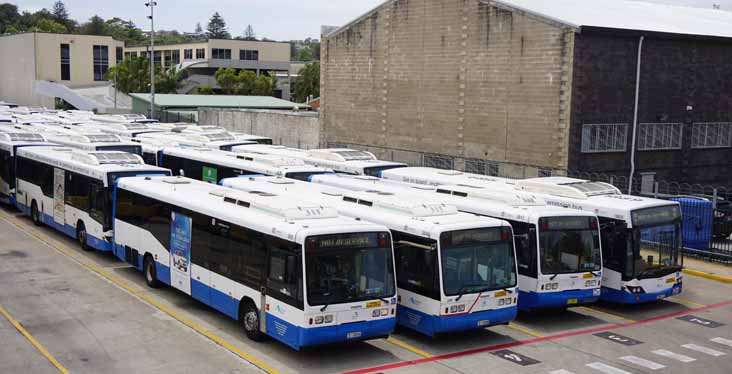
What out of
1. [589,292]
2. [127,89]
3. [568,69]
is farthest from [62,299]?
[127,89]

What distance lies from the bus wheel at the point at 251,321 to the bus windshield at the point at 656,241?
8.58 m

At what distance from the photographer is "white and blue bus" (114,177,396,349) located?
14109 mm

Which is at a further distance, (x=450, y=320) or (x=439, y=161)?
(x=439, y=161)

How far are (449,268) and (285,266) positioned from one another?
307cm

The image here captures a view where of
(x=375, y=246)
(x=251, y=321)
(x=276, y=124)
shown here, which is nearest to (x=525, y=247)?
(x=375, y=246)

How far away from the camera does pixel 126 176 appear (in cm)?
2328

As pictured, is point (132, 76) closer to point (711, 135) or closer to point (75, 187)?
point (711, 135)

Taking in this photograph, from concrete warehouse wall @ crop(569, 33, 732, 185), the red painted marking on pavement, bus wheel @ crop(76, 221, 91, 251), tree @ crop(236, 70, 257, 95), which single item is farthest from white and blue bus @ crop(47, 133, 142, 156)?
tree @ crop(236, 70, 257, 95)

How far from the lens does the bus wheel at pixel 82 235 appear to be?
24594 mm

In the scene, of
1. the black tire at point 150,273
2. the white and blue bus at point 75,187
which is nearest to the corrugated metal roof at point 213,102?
the white and blue bus at point 75,187

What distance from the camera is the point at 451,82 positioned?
41.8 meters

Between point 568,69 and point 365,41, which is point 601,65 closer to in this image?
point 568,69

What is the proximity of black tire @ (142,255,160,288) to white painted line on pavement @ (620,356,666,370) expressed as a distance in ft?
36.0

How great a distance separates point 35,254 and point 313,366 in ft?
42.3
